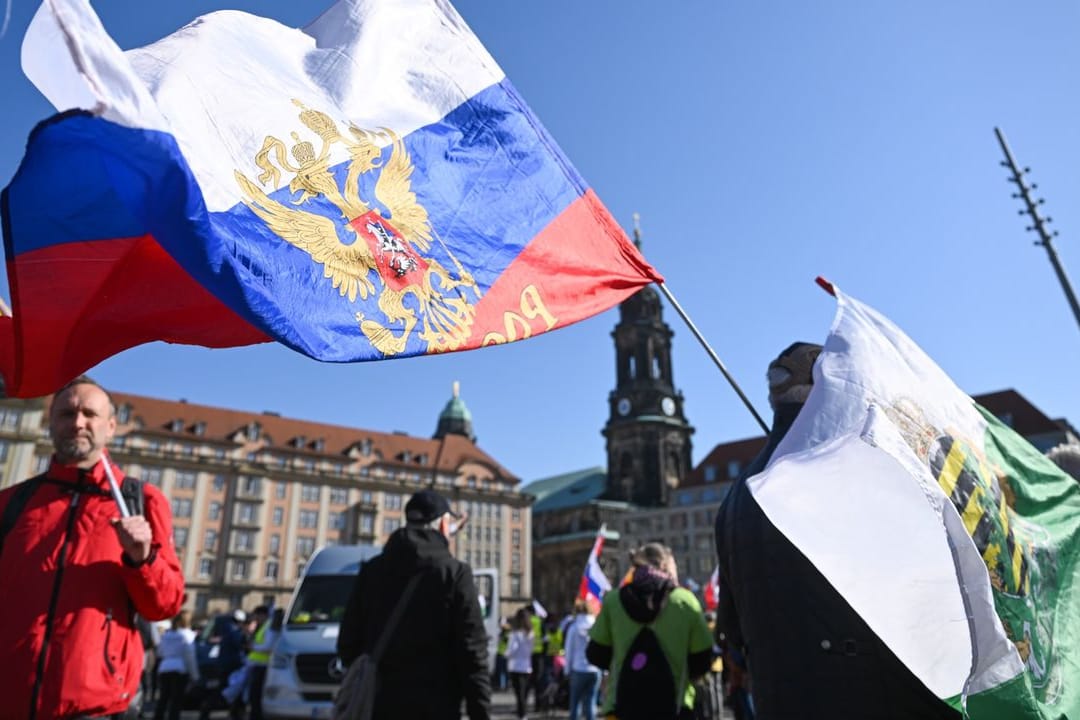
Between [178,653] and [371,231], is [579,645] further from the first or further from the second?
[371,231]

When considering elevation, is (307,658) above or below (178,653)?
below

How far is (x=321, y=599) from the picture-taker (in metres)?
11.3

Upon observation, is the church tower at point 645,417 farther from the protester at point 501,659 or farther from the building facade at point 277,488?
the protester at point 501,659

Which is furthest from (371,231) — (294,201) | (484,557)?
(484,557)

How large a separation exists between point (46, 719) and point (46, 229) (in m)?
1.67

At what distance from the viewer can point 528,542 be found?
88875 millimetres

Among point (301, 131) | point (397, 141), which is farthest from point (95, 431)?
point (397, 141)

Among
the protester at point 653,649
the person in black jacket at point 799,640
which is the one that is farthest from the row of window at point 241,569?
the person in black jacket at point 799,640

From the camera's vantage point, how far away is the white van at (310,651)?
32.3 feet

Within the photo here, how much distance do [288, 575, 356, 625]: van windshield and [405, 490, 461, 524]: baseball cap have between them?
7.05 metres

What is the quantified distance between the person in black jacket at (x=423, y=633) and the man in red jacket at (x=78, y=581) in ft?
4.19

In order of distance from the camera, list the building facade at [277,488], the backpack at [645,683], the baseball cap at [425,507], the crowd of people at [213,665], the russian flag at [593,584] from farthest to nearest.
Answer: the building facade at [277,488]
the russian flag at [593,584]
the crowd of people at [213,665]
the backpack at [645,683]
the baseball cap at [425,507]

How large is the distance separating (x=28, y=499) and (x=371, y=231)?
5.62 ft

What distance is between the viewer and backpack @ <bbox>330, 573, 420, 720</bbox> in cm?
394
